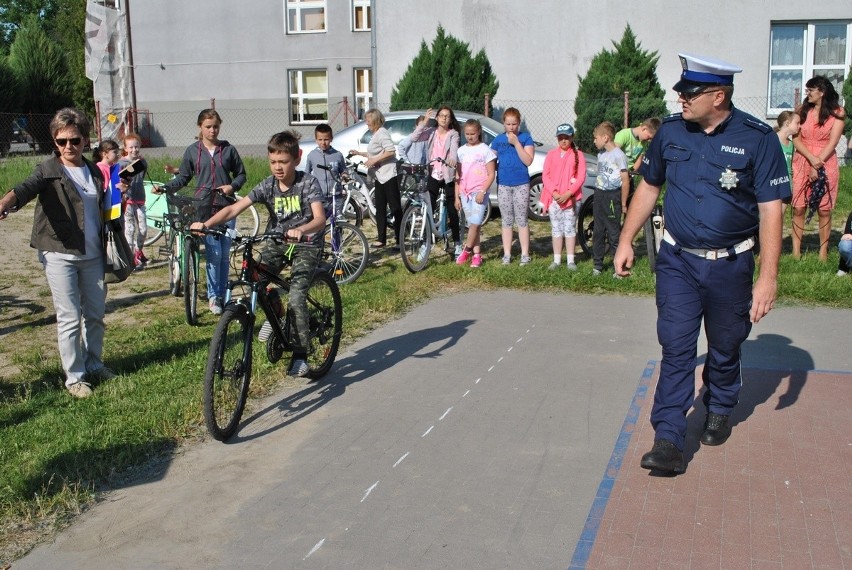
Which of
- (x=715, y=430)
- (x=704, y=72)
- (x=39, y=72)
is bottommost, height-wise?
(x=715, y=430)

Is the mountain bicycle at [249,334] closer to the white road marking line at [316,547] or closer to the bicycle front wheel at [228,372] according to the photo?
the bicycle front wheel at [228,372]

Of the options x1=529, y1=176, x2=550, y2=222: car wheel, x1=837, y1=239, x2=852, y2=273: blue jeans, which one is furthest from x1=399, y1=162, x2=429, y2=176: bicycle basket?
x1=837, y1=239, x2=852, y2=273: blue jeans

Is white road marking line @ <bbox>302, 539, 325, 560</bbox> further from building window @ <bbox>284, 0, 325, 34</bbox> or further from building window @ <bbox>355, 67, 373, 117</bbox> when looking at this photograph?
building window @ <bbox>284, 0, 325, 34</bbox>

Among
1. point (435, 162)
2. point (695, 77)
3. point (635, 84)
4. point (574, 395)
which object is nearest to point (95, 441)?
point (574, 395)

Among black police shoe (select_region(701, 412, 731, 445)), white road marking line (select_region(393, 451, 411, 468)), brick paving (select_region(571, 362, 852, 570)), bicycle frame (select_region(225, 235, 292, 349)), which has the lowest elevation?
white road marking line (select_region(393, 451, 411, 468))

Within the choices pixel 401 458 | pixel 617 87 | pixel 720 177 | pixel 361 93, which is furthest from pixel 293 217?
pixel 361 93

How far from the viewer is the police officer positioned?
4.87 m

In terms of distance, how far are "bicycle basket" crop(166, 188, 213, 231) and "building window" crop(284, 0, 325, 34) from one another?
25.6 metres

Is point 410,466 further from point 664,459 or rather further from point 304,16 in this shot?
point 304,16

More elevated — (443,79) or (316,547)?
(443,79)

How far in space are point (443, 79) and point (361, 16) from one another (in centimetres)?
1203

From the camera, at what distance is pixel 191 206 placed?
8.70 meters

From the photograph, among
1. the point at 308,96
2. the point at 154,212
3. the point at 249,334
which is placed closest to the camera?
the point at 249,334

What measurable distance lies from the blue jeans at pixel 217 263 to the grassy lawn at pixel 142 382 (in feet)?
1.17
